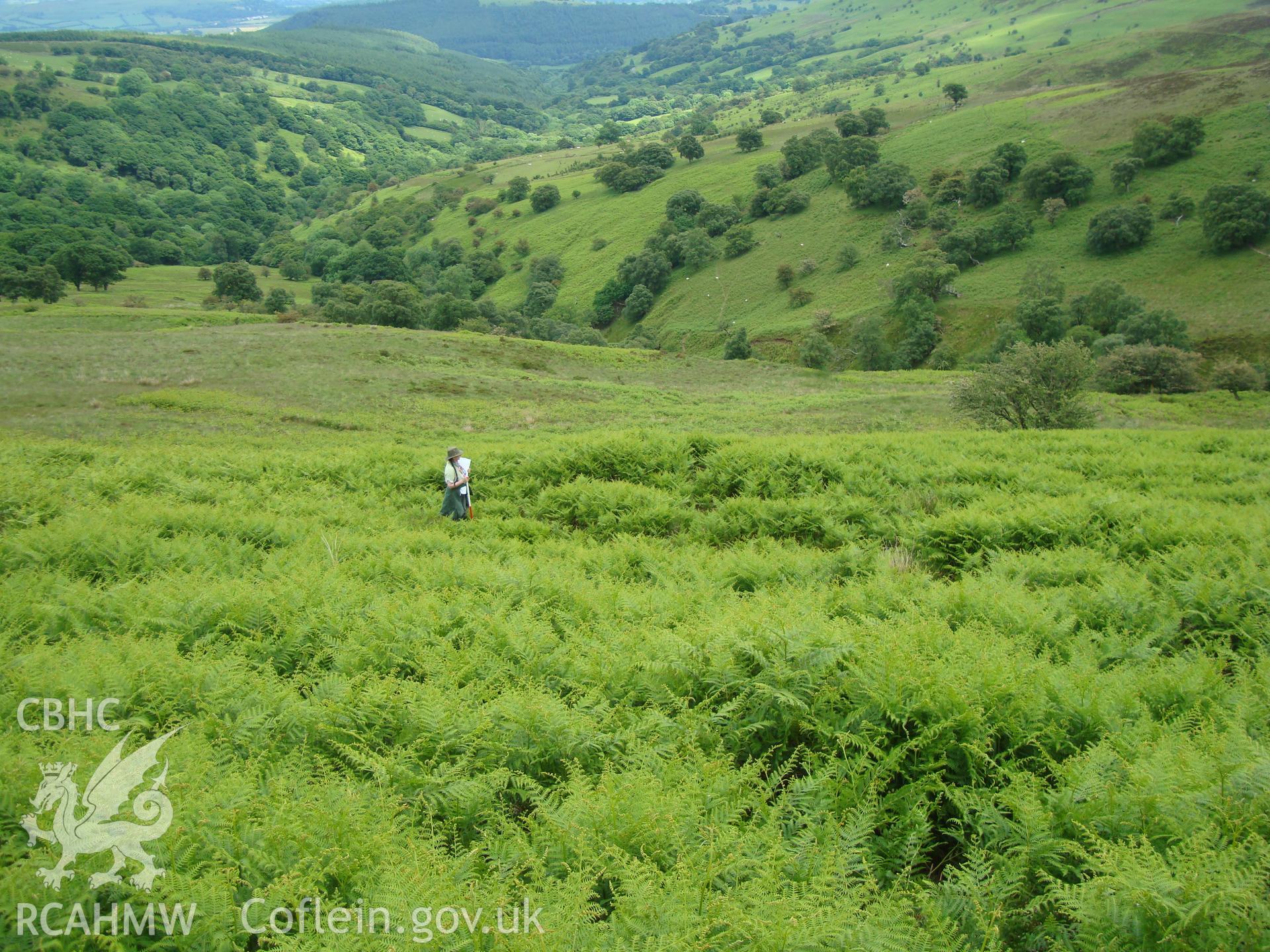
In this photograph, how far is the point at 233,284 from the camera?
9269cm

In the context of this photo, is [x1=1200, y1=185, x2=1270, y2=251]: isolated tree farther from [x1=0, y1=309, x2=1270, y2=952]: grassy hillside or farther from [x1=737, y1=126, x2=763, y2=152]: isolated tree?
[x1=737, y1=126, x2=763, y2=152]: isolated tree

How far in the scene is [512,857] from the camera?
3.86m

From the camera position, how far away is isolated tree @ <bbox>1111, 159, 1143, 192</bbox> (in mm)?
87375

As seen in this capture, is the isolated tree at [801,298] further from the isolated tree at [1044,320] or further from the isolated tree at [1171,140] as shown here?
the isolated tree at [1171,140]

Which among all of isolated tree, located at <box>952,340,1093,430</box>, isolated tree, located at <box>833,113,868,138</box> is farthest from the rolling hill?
isolated tree, located at <box>952,340,1093,430</box>

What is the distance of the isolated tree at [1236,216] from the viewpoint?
7250 centimetres

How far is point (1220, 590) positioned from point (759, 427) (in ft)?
89.9

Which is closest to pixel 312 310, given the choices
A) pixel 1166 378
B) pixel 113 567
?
pixel 113 567

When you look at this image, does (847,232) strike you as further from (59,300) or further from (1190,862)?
(1190,862)

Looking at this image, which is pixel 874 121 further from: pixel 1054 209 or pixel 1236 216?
pixel 1236 216

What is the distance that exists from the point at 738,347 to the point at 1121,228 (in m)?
47.5

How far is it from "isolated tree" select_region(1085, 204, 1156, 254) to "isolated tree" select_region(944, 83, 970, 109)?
6988cm

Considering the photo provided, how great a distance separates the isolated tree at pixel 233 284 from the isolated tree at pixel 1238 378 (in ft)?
363

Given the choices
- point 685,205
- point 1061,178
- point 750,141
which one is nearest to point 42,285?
point 685,205
